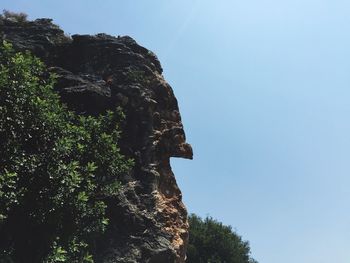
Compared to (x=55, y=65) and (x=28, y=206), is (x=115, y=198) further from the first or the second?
(x=55, y=65)

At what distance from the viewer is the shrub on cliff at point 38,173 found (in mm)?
13680

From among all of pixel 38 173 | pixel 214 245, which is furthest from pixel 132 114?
pixel 214 245

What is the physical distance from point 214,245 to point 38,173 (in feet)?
136

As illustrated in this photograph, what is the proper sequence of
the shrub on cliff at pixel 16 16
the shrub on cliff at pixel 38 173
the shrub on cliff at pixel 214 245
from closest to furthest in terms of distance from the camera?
the shrub on cliff at pixel 38 173, the shrub on cliff at pixel 16 16, the shrub on cliff at pixel 214 245

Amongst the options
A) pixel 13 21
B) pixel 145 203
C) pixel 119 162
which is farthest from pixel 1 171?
pixel 13 21

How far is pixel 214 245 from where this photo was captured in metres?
53.0

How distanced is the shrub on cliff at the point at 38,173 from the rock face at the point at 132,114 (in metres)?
4.08

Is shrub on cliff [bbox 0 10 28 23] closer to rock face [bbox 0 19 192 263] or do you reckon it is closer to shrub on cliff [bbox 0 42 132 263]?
rock face [bbox 0 19 192 263]

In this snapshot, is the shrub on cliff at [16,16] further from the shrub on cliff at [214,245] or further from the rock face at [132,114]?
the shrub on cliff at [214,245]

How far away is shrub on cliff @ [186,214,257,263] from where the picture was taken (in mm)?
51812

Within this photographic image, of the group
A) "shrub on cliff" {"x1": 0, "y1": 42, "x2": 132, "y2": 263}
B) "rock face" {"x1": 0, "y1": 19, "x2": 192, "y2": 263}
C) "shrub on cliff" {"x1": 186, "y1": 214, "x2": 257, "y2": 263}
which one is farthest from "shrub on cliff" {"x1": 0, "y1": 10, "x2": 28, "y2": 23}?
"shrub on cliff" {"x1": 186, "y1": 214, "x2": 257, "y2": 263}

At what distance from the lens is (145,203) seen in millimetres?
20625

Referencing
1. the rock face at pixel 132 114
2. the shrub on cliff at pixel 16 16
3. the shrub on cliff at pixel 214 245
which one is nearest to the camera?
the rock face at pixel 132 114

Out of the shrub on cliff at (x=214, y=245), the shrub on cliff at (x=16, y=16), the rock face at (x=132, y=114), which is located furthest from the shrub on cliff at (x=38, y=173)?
the shrub on cliff at (x=214, y=245)
